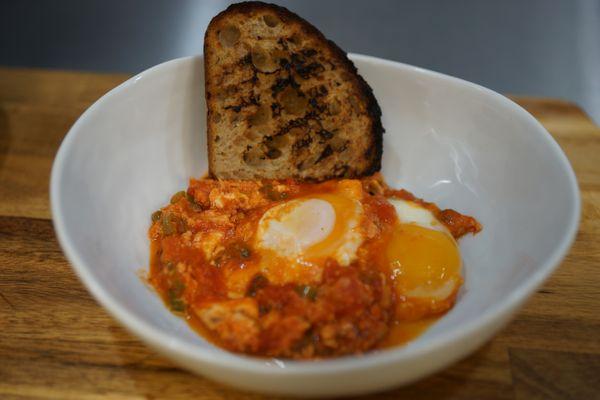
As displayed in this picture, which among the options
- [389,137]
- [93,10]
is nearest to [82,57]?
[93,10]

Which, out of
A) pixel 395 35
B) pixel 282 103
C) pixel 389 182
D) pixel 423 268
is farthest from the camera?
pixel 395 35

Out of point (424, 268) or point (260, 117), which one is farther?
point (260, 117)

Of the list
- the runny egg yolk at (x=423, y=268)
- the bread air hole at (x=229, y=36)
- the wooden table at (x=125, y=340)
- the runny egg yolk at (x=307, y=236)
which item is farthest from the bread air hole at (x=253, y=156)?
the wooden table at (x=125, y=340)

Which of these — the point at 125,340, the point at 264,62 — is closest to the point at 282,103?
the point at 264,62

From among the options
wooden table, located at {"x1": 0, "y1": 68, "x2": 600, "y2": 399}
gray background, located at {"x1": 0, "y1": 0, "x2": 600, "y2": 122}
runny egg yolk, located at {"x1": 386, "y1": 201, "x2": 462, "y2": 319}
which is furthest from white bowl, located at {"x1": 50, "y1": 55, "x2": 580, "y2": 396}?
gray background, located at {"x1": 0, "y1": 0, "x2": 600, "y2": 122}

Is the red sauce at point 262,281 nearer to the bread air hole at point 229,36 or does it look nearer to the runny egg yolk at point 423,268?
A: the runny egg yolk at point 423,268

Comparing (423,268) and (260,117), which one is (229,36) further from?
(423,268)
